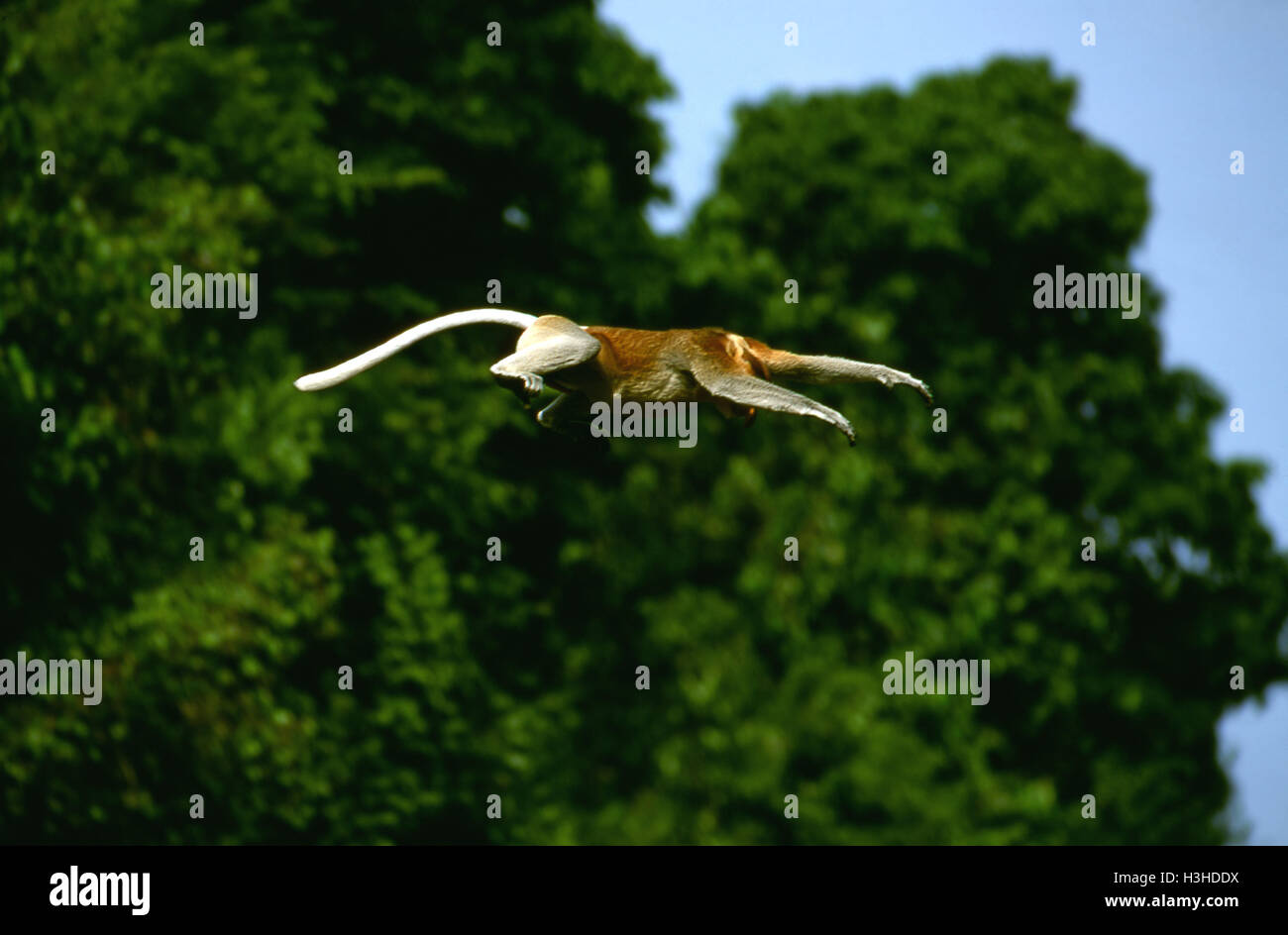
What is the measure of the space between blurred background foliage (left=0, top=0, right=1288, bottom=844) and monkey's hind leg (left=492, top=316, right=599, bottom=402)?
31.0 feet

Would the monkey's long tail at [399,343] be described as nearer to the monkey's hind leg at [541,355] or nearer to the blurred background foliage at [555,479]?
A: the monkey's hind leg at [541,355]

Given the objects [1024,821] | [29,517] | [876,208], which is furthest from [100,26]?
[1024,821]

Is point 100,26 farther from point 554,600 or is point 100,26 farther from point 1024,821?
point 1024,821

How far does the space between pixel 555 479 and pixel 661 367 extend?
46.7 ft

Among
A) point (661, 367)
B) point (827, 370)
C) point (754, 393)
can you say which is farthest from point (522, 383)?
point (827, 370)

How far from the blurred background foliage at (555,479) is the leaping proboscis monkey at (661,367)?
9.28 m

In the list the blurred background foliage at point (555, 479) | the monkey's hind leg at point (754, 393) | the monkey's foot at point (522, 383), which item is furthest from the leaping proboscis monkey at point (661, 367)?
the blurred background foliage at point (555, 479)

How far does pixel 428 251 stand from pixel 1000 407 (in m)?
8.01

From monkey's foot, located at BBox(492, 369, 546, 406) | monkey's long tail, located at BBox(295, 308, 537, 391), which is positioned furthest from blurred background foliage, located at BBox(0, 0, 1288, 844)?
monkey's foot, located at BBox(492, 369, 546, 406)

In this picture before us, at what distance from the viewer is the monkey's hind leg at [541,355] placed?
6047 millimetres

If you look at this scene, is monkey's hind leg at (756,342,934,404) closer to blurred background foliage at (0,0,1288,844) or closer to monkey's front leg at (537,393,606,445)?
monkey's front leg at (537,393,606,445)

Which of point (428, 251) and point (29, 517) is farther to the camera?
point (428, 251)

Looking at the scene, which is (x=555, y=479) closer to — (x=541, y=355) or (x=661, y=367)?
(x=661, y=367)

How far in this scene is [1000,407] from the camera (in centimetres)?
2450
